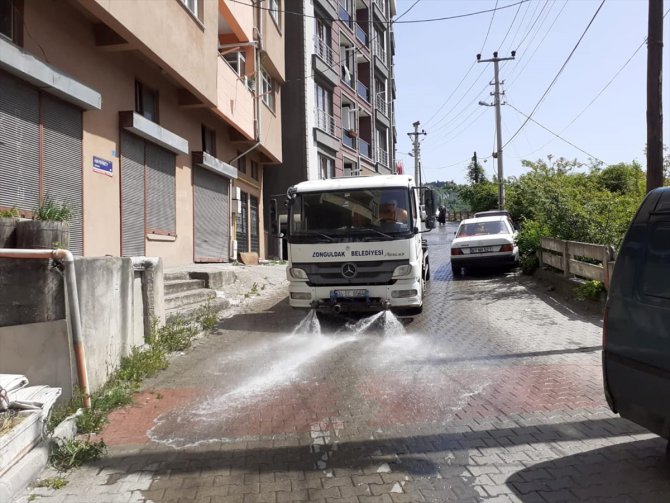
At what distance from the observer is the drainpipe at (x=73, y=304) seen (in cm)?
482

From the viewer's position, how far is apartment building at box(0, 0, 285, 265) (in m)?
8.06

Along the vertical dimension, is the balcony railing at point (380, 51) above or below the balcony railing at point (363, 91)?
above

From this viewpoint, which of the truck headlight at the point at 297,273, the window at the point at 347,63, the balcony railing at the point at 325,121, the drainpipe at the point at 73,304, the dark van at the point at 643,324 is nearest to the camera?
the dark van at the point at 643,324

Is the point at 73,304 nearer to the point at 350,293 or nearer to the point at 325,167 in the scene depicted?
the point at 350,293

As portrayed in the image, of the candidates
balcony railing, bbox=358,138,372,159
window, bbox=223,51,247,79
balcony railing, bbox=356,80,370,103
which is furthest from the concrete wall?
balcony railing, bbox=356,80,370,103

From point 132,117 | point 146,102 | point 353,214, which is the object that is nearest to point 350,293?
point 353,214

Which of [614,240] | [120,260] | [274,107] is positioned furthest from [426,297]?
[274,107]

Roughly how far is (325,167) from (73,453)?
22.9 m

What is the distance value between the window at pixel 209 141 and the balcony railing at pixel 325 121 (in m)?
8.94

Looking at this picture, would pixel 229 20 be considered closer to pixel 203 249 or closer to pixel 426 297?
pixel 203 249

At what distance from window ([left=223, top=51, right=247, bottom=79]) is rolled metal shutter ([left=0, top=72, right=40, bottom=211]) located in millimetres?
9232

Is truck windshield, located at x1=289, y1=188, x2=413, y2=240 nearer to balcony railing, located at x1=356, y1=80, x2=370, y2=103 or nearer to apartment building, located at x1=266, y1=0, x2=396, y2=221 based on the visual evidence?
apartment building, located at x1=266, y1=0, x2=396, y2=221

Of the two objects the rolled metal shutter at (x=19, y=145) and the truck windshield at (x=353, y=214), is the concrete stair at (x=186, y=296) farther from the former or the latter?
the rolled metal shutter at (x=19, y=145)

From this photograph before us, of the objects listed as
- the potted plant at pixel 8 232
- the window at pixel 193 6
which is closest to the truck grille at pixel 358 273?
the potted plant at pixel 8 232
